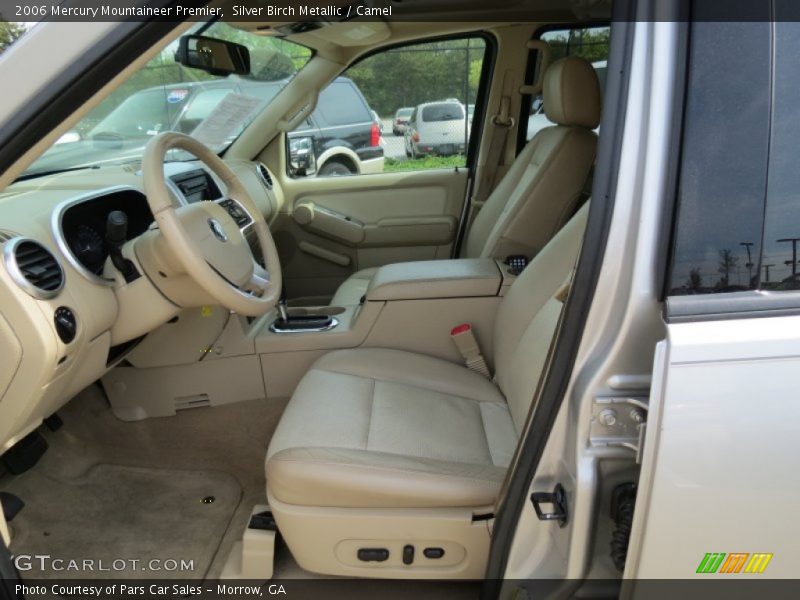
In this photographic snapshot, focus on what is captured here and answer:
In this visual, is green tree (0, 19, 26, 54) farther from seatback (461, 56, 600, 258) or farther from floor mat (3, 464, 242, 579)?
seatback (461, 56, 600, 258)

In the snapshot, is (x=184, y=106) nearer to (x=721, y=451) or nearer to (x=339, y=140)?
(x=339, y=140)

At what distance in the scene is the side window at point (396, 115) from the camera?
2.92m

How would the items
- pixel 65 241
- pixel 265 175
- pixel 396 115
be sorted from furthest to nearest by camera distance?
pixel 396 115 < pixel 265 175 < pixel 65 241

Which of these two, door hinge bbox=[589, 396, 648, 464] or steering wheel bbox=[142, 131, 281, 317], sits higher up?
steering wheel bbox=[142, 131, 281, 317]

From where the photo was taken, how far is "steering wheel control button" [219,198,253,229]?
1.69 metres

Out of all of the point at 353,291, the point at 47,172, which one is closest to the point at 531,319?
the point at 353,291

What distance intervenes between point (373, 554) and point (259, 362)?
818 mm

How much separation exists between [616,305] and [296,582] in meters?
1.03

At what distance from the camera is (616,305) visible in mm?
854

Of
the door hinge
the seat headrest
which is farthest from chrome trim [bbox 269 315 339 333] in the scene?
the door hinge

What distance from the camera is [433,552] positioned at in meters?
1.27

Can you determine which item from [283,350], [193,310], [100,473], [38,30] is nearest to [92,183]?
[193,310]

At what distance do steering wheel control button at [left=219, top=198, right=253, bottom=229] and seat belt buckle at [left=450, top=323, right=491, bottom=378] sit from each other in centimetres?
70

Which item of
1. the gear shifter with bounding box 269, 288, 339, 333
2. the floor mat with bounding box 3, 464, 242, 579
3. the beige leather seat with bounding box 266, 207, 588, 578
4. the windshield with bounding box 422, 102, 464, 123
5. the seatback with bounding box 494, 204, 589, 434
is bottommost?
the floor mat with bounding box 3, 464, 242, 579
